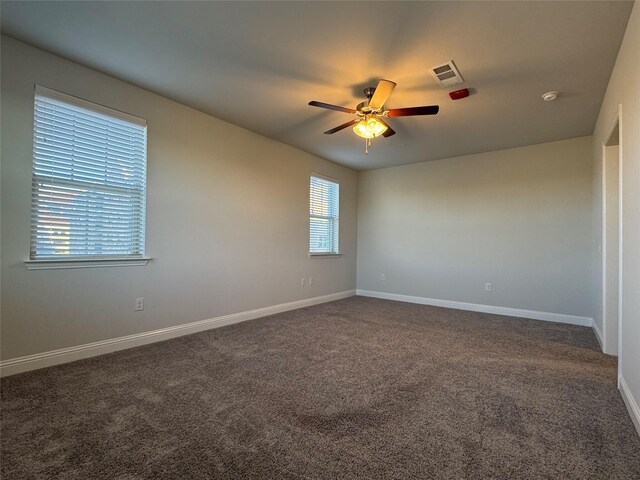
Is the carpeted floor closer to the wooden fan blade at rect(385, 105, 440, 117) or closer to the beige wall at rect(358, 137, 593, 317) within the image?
the beige wall at rect(358, 137, 593, 317)

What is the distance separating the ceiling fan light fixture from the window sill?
253 cm

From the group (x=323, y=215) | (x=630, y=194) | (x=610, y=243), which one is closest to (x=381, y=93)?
(x=630, y=194)

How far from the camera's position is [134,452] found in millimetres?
1534

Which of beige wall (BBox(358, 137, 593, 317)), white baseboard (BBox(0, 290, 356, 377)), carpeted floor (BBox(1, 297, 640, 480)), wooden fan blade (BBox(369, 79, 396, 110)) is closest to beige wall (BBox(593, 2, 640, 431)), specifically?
carpeted floor (BBox(1, 297, 640, 480))

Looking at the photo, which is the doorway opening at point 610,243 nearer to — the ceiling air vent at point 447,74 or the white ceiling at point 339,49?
the white ceiling at point 339,49

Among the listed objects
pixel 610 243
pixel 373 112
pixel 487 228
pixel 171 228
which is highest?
pixel 373 112

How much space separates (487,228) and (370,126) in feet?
9.97

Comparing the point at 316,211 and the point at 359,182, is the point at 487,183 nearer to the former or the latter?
the point at 359,182

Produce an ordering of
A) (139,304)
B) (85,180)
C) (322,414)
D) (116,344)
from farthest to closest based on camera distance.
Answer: (139,304), (116,344), (85,180), (322,414)

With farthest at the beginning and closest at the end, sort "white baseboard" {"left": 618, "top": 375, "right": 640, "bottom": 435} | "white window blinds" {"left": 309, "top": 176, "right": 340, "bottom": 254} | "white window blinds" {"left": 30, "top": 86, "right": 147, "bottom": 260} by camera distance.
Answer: "white window blinds" {"left": 309, "top": 176, "right": 340, "bottom": 254} < "white window blinds" {"left": 30, "top": 86, "right": 147, "bottom": 260} < "white baseboard" {"left": 618, "top": 375, "right": 640, "bottom": 435}

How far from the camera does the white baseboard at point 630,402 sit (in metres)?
1.78

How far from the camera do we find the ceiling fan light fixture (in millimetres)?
2971

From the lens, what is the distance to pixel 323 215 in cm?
561

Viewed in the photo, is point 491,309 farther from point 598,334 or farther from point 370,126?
point 370,126
